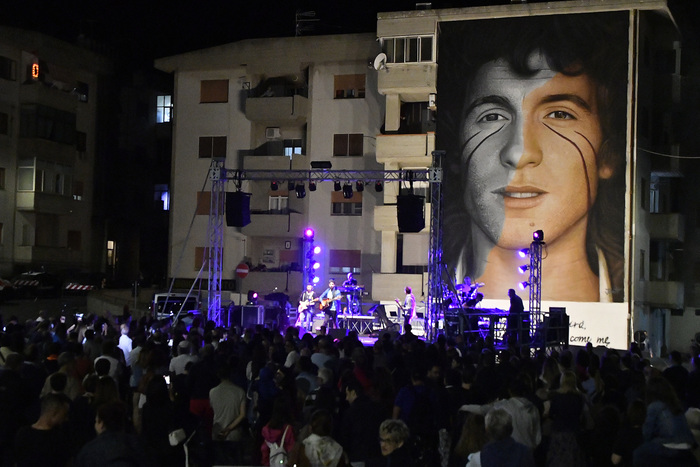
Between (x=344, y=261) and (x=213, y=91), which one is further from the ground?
(x=213, y=91)

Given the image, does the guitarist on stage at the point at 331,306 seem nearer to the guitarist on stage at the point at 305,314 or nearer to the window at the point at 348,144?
the guitarist on stage at the point at 305,314

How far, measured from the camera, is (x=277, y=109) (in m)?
40.5

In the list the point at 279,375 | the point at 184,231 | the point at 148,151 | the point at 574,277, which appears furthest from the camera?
the point at 148,151

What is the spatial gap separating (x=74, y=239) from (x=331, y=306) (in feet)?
70.8

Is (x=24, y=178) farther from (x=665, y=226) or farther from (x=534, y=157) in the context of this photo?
(x=665, y=226)

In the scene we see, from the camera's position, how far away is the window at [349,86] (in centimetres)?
4034

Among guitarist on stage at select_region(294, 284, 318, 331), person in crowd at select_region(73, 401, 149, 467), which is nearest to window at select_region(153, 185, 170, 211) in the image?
guitarist on stage at select_region(294, 284, 318, 331)

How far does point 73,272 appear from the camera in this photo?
1772 inches

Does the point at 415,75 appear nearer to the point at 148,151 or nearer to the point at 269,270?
the point at 269,270

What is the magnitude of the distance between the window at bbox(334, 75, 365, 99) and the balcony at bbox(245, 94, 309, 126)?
1.57m

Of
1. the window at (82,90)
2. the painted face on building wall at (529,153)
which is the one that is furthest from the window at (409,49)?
the window at (82,90)

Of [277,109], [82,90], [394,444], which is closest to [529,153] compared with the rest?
[277,109]

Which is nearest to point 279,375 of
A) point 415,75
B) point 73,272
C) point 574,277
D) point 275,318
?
point 275,318

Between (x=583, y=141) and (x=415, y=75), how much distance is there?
7.31 meters
